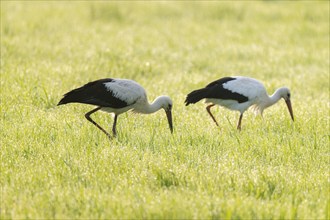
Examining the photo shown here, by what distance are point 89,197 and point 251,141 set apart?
2.54 metres

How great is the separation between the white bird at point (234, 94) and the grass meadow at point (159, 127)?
0.76 ft

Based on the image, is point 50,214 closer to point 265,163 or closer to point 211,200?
point 211,200

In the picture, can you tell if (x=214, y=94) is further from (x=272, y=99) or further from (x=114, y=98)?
(x=114, y=98)

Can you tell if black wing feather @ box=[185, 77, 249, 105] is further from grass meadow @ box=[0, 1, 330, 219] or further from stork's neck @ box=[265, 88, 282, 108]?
stork's neck @ box=[265, 88, 282, 108]

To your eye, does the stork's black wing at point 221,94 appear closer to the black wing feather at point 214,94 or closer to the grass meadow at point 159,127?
the black wing feather at point 214,94

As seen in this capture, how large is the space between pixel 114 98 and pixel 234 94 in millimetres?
1588

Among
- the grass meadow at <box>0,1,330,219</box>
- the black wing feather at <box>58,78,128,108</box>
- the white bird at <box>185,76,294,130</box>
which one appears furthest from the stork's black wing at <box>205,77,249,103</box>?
the black wing feather at <box>58,78,128,108</box>

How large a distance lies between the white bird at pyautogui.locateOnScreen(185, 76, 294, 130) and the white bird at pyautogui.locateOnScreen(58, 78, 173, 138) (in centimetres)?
54

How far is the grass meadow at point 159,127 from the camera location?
17.9 ft

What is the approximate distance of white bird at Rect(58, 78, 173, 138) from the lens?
767 cm

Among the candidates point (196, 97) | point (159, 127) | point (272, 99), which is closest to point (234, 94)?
point (196, 97)

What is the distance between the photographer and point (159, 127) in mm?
8164

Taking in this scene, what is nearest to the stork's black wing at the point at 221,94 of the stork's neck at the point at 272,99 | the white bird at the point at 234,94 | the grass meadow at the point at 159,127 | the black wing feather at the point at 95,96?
the white bird at the point at 234,94

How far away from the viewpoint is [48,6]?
17297mm
